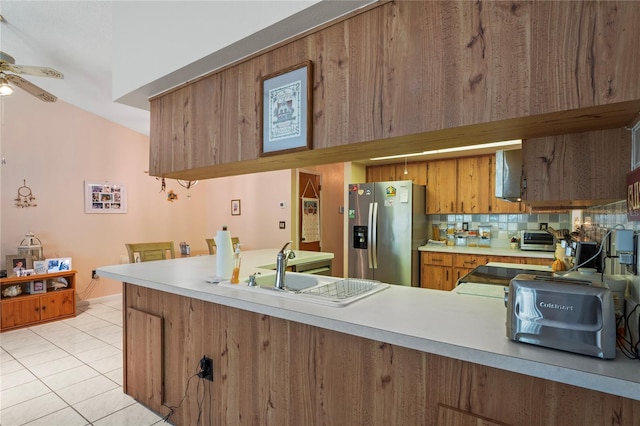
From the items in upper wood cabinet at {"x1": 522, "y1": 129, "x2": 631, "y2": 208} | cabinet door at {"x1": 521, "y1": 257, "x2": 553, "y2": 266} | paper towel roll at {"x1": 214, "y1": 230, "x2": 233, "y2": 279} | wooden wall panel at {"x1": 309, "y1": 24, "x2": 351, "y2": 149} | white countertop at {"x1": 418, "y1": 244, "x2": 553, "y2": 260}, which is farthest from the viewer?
white countertop at {"x1": 418, "y1": 244, "x2": 553, "y2": 260}

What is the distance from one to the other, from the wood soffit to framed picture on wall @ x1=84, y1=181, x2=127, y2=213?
161 inches

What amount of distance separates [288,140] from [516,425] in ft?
4.59

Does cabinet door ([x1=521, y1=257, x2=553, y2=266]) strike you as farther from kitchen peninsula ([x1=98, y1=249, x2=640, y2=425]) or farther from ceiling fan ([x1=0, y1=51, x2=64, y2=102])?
ceiling fan ([x1=0, y1=51, x2=64, y2=102])

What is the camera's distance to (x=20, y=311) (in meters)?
3.85

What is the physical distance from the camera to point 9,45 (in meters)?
3.33

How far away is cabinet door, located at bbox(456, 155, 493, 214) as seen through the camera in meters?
4.18

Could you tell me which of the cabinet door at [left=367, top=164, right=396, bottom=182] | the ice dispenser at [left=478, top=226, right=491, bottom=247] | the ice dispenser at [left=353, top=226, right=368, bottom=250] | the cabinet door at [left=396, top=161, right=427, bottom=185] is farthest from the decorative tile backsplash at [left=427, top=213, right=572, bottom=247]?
the ice dispenser at [left=353, top=226, right=368, bottom=250]

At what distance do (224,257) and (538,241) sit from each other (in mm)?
3649

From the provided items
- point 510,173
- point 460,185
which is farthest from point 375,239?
point 510,173

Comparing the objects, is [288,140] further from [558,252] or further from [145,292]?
[558,252]

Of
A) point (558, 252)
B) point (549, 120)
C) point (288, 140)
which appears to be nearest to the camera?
point (549, 120)

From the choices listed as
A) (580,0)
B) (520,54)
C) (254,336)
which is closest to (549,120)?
(520,54)

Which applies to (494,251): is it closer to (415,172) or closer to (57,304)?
(415,172)

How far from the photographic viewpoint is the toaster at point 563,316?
2.69ft
